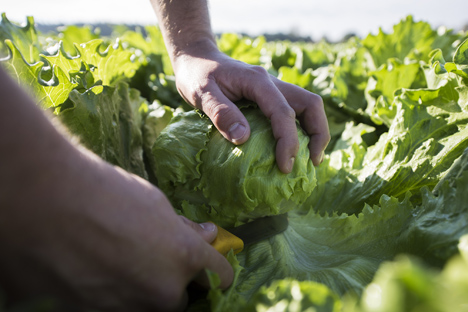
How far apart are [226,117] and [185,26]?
97 centimetres

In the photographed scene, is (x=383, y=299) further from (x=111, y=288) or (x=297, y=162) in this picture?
(x=297, y=162)

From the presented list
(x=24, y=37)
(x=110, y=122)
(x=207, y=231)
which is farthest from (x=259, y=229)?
(x=24, y=37)

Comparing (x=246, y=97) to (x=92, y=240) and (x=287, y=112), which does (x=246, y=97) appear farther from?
(x=92, y=240)

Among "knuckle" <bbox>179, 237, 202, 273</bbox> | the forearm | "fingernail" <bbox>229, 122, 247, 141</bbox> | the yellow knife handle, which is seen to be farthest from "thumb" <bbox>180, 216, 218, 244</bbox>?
the forearm

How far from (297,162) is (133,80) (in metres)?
2.99

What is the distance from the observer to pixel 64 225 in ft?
3.22

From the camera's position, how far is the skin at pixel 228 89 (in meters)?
1.88

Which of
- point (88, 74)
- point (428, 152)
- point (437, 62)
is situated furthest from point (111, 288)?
point (437, 62)

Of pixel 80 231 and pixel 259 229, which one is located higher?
pixel 80 231

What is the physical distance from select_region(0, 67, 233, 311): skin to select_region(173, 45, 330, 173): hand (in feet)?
2.64

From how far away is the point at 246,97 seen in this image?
83.7 inches

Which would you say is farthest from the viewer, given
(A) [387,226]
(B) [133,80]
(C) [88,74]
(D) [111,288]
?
(B) [133,80]

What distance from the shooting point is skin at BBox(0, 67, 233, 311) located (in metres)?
0.93

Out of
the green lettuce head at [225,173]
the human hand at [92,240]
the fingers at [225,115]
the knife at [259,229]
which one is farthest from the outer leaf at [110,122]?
the human hand at [92,240]
